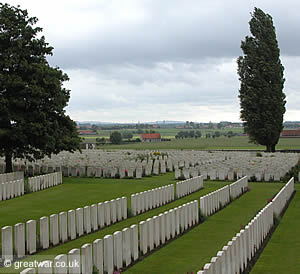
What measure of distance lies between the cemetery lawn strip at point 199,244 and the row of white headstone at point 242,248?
0.76 m

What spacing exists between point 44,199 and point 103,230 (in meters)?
6.27

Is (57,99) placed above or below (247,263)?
above

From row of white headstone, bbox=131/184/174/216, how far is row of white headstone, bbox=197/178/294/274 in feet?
13.6

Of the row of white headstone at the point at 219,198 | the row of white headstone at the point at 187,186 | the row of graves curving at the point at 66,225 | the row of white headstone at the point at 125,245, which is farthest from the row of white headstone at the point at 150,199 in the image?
the row of white headstone at the point at 125,245

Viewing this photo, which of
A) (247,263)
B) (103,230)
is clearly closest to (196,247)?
(247,263)

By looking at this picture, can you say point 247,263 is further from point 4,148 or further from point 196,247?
point 4,148

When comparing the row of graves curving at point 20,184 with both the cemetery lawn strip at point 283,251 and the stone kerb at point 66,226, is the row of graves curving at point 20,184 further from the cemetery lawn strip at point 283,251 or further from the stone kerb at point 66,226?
the cemetery lawn strip at point 283,251

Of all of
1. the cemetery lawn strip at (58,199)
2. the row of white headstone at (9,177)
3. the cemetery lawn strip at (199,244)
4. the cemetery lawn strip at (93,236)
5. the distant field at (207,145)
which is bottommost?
the cemetery lawn strip at (199,244)

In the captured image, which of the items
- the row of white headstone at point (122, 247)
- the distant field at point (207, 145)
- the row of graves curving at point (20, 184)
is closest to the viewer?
the row of white headstone at point (122, 247)

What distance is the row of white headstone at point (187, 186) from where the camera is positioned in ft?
57.1

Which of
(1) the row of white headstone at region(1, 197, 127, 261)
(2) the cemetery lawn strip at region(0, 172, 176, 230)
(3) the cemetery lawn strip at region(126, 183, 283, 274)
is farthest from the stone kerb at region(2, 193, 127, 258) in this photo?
(2) the cemetery lawn strip at region(0, 172, 176, 230)

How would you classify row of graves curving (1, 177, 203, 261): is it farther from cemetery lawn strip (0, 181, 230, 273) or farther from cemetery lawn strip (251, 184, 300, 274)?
cemetery lawn strip (251, 184, 300, 274)

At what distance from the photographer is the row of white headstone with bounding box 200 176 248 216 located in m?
13.2

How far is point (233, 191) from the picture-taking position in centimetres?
1728
